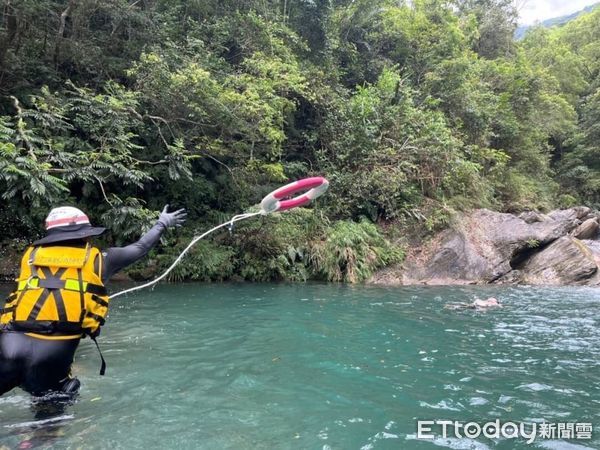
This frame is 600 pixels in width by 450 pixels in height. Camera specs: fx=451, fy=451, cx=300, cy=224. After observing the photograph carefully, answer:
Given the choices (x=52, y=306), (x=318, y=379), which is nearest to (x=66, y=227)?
(x=52, y=306)

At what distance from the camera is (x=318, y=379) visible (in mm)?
4906

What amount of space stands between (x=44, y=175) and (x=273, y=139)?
6.26 meters

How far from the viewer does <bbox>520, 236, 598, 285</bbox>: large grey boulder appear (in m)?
14.2

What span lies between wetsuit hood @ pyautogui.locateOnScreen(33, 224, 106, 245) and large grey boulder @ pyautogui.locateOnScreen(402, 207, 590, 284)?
11.6 m

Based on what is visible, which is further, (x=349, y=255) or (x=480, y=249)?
(x=480, y=249)

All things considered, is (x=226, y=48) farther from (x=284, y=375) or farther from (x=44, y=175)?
(x=284, y=375)

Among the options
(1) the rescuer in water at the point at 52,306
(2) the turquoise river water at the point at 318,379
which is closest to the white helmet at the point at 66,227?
(1) the rescuer in water at the point at 52,306

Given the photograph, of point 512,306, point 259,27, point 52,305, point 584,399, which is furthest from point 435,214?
point 52,305

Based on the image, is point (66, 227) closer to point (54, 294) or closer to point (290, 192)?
point (54, 294)

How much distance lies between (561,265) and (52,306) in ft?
50.2

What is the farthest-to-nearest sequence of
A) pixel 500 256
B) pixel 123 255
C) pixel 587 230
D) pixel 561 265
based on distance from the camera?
pixel 587 230 → pixel 500 256 → pixel 561 265 → pixel 123 255

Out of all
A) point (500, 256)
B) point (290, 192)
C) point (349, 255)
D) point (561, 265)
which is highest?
point (290, 192)

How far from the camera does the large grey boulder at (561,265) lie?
559 inches

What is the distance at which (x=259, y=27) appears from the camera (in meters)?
14.6
